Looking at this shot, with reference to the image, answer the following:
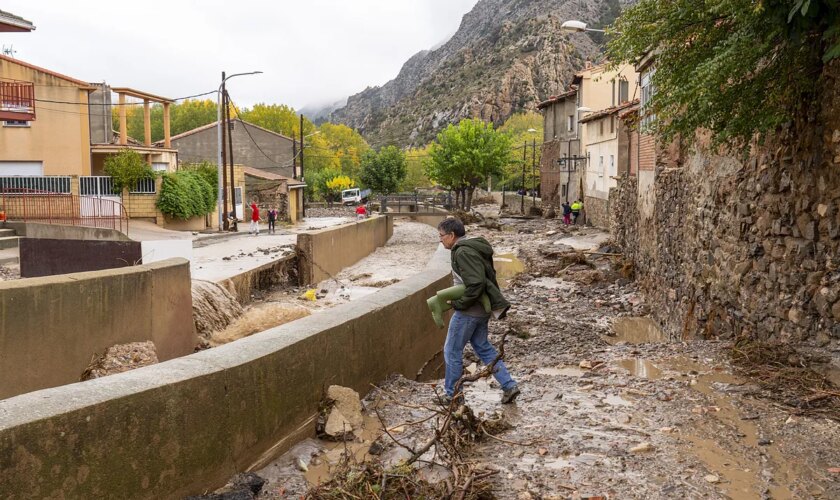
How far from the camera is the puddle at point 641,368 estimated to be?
7452 millimetres

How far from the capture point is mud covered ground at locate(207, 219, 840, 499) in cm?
448

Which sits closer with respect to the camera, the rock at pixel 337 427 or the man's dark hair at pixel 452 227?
the rock at pixel 337 427

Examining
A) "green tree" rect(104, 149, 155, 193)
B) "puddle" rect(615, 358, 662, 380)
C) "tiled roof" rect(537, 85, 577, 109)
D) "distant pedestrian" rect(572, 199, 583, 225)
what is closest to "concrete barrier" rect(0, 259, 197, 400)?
"puddle" rect(615, 358, 662, 380)

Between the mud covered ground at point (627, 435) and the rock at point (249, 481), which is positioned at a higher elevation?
the rock at point (249, 481)

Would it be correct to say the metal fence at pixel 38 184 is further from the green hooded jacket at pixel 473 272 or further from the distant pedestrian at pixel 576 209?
the green hooded jacket at pixel 473 272

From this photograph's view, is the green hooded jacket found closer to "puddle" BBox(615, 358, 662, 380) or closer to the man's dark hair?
the man's dark hair

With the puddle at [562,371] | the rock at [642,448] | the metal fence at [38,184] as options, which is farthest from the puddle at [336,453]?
the metal fence at [38,184]

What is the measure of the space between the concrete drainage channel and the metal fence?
1236 inches

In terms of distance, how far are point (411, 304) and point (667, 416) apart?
2.90m

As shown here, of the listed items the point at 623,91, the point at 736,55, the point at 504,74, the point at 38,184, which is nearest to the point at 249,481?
the point at 736,55

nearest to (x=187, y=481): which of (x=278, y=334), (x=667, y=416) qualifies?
(x=278, y=334)

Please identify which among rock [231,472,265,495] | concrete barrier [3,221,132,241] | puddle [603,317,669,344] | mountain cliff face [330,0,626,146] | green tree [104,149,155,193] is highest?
mountain cliff face [330,0,626,146]

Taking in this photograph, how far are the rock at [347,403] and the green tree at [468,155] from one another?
5573cm

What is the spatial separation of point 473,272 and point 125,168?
3200cm
